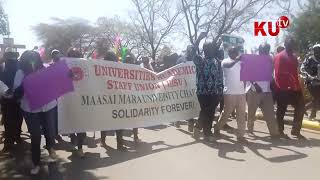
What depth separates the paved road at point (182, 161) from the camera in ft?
20.4

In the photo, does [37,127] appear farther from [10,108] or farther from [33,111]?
[10,108]

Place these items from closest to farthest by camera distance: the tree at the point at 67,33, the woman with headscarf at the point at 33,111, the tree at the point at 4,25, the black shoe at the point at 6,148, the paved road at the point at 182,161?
the paved road at the point at 182,161, the woman with headscarf at the point at 33,111, the black shoe at the point at 6,148, the tree at the point at 4,25, the tree at the point at 67,33

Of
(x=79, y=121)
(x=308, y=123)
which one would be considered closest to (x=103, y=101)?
(x=79, y=121)

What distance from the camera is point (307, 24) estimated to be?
47.2m

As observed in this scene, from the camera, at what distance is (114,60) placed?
Result: 852cm

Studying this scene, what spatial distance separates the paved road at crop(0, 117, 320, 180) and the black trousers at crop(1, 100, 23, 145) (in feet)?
0.96

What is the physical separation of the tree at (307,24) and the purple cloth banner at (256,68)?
38.7 metres

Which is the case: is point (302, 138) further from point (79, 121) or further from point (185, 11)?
point (185, 11)

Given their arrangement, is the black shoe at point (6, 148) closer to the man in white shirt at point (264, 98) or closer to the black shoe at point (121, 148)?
the black shoe at point (121, 148)

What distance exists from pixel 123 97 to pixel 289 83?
3035 mm

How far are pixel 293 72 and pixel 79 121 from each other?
13.0ft

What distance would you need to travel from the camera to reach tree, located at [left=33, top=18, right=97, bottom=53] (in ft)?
189

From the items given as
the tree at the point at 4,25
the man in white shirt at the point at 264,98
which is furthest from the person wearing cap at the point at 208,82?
the tree at the point at 4,25

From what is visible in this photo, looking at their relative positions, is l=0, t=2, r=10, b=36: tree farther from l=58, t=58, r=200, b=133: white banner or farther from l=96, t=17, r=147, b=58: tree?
l=58, t=58, r=200, b=133: white banner
